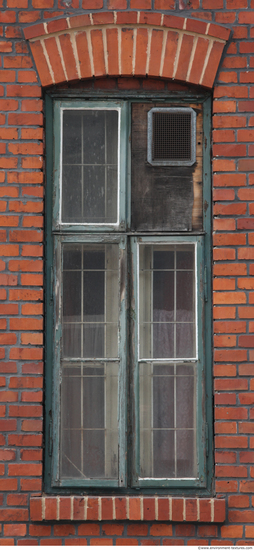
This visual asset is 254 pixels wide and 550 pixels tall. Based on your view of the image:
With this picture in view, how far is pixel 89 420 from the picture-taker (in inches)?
119

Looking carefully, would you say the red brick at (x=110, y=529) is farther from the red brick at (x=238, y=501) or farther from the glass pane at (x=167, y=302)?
the glass pane at (x=167, y=302)

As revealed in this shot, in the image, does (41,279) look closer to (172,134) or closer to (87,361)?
(87,361)

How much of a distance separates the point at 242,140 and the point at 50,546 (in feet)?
8.30

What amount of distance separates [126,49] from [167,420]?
7.07 ft

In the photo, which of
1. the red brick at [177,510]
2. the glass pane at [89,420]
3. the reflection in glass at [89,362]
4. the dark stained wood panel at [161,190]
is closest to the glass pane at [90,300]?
the reflection in glass at [89,362]

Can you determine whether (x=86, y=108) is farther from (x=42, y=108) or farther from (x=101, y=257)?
(x=101, y=257)

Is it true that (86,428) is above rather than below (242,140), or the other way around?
below

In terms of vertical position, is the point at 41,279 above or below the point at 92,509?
above

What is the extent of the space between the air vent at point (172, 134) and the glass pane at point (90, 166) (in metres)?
0.23

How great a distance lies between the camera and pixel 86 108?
3.15 metres

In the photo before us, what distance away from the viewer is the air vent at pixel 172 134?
3.14 meters

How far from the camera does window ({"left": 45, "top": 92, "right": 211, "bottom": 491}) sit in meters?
3.00

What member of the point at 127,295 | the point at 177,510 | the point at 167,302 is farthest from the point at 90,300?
the point at 177,510

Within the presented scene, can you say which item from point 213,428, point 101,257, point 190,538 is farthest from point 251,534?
point 101,257
